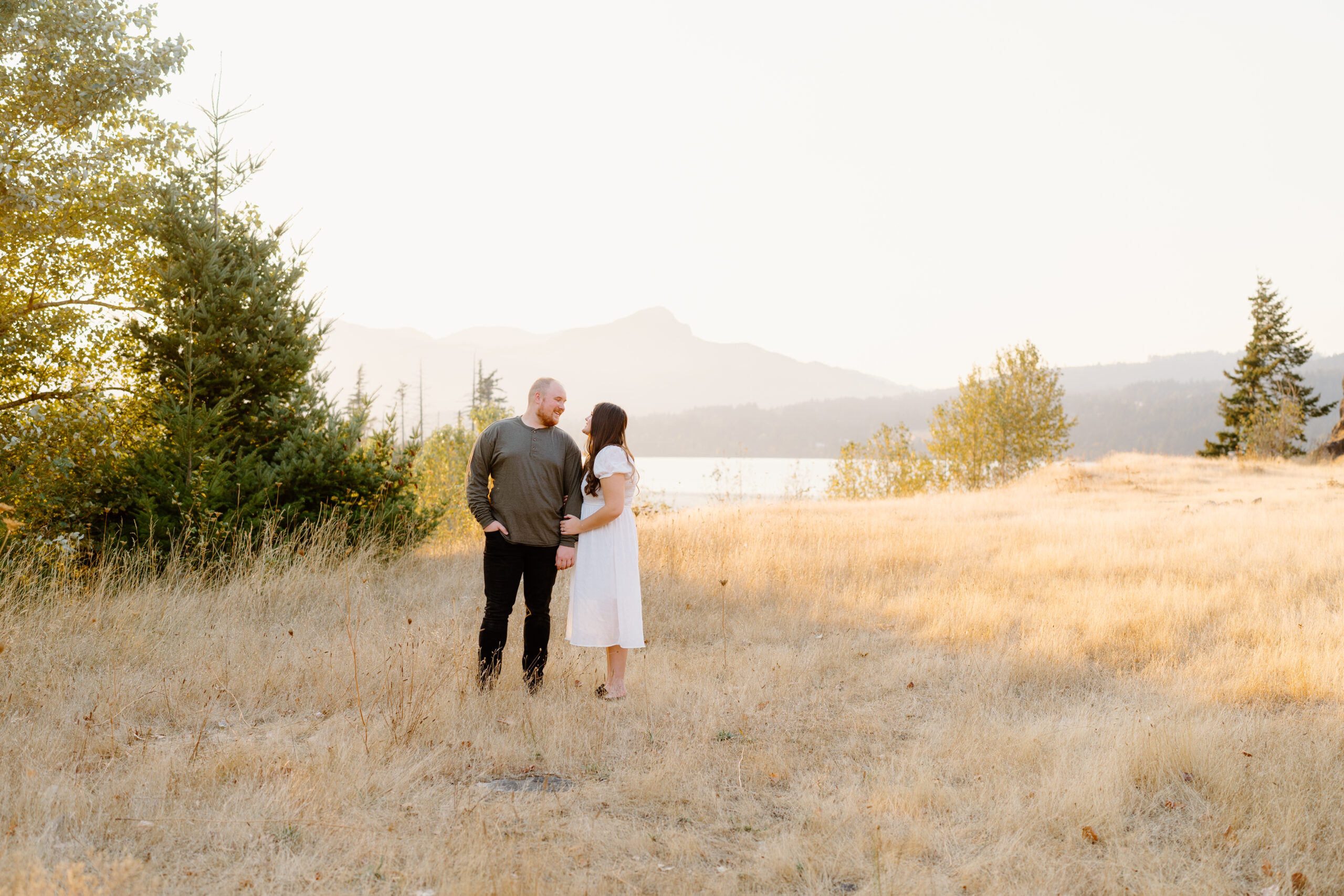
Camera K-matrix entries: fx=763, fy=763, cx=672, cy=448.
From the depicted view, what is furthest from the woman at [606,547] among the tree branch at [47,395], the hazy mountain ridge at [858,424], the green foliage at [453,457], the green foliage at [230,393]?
the hazy mountain ridge at [858,424]

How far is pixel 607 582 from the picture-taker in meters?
5.71

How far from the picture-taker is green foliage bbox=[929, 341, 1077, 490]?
149ft

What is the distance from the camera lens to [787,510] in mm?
19188

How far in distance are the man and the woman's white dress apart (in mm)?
156

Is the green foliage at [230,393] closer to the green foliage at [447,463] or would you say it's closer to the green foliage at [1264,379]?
the green foliage at [447,463]

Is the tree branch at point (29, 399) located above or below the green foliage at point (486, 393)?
below

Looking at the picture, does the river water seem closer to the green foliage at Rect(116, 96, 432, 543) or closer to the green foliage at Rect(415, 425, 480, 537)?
the green foliage at Rect(116, 96, 432, 543)

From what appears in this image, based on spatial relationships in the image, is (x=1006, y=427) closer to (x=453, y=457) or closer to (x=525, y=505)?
(x=453, y=457)

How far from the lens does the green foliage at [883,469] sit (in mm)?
44812

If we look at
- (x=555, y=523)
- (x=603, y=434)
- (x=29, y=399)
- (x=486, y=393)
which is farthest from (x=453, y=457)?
(x=603, y=434)

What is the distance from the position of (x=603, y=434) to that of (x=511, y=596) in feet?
4.59

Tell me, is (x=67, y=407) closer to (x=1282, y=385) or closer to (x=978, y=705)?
(x=978, y=705)

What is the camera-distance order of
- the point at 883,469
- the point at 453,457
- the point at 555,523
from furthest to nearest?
the point at 883,469 < the point at 453,457 < the point at 555,523

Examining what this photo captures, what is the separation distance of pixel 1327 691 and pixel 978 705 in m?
2.70
